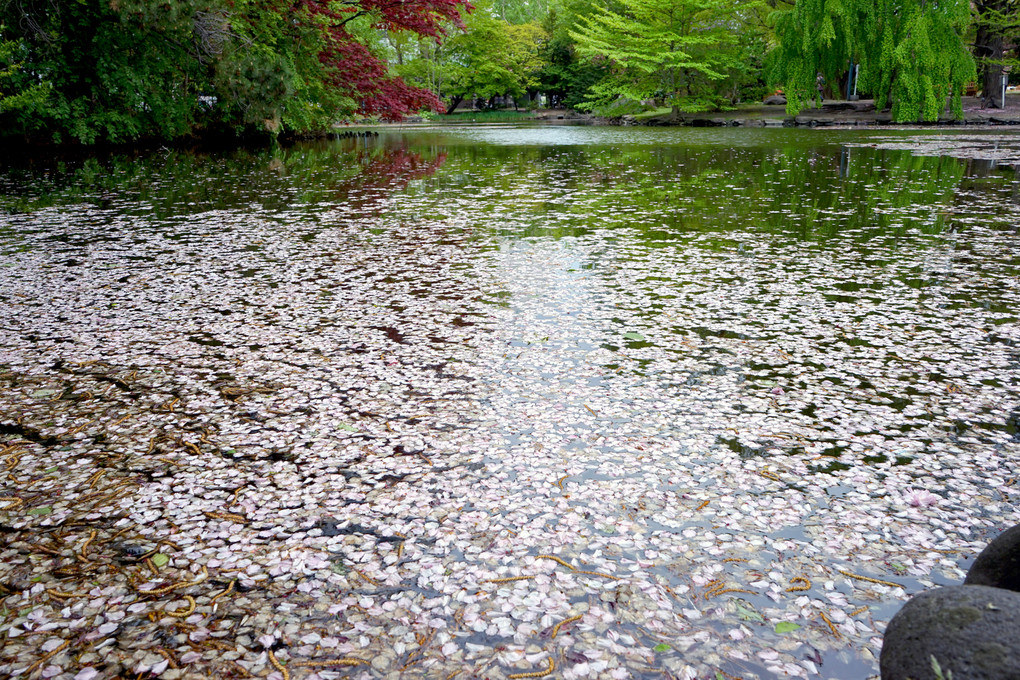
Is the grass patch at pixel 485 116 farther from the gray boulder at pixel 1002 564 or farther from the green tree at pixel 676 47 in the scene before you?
the gray boulder at pixel 1002 564

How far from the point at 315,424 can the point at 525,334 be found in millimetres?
1518

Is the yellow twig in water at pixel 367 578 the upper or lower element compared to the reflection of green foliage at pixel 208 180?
lower

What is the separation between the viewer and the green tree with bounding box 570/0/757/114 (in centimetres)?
2830

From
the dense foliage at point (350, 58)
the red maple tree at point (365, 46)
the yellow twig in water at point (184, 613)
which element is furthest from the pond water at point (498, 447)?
the red maple tree at point (365, 46)

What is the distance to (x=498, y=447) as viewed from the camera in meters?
2.91

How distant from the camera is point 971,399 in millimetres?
3281

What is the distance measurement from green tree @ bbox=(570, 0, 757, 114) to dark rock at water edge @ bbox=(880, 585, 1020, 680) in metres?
28.5

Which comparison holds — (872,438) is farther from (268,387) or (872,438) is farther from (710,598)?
(268,387)

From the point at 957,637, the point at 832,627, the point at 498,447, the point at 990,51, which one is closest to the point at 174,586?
the point at 498,447

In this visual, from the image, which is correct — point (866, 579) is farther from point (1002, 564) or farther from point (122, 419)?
point (122, 419)

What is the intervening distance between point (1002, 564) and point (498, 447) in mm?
1724

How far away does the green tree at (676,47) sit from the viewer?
28.3m

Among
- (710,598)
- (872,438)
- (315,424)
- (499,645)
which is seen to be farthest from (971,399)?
(315,424)

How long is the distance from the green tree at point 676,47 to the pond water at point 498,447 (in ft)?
78.6
